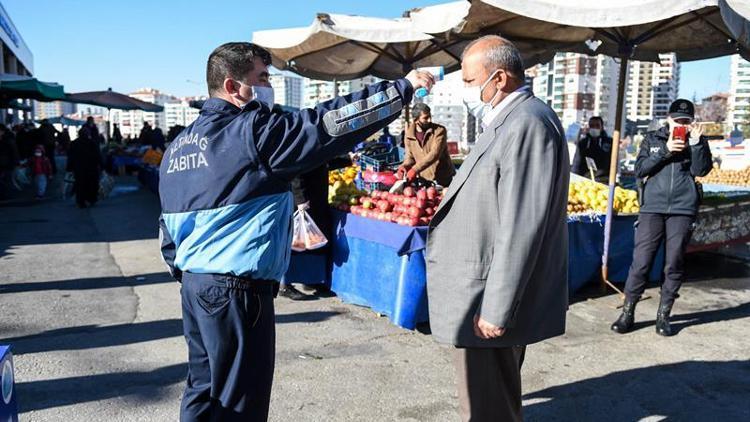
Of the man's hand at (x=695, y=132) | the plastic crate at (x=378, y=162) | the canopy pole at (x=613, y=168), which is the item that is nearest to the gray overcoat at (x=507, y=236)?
the man's hand at (x=695, y=132)

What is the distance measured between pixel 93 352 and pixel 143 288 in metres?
1.94

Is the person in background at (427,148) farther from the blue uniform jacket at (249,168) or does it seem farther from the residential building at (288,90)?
the residential building at (288,90)

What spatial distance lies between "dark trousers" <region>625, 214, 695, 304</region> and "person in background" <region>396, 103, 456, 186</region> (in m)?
2.60

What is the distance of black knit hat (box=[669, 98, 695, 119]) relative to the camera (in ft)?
15.8

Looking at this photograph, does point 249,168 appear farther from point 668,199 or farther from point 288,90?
point 288,90

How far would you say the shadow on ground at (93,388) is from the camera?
3693 millimetres

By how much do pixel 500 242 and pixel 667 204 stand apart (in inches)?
131

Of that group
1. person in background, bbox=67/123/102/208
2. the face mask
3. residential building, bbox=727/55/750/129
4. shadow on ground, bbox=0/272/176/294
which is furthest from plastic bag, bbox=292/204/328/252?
residential building, bbox=727/55/750/129

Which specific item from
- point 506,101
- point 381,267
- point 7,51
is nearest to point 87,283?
A: point 381,267

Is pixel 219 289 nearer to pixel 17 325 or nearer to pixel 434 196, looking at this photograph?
pixel 434 196

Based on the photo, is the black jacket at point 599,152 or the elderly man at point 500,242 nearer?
the elderly man at point 500,242

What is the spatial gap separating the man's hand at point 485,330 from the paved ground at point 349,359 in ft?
4.66

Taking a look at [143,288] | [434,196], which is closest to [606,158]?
[434,196]

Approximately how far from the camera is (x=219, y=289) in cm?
219
